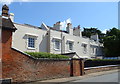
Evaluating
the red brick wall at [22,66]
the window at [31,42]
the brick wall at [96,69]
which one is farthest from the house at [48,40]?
the red brick wall at [22,66]

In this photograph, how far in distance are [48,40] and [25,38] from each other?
4866 mm

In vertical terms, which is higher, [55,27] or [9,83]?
[55,27]

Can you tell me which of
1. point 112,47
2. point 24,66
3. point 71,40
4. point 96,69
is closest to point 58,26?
point 71,40

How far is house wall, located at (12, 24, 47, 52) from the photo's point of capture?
2273cm

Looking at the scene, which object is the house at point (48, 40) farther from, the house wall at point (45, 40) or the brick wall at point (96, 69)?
the brick wall at point (96, 69)

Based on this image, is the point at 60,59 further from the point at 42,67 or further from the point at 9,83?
the point at 9,83

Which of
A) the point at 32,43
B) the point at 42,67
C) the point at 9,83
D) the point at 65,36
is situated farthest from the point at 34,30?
the point at 9,83

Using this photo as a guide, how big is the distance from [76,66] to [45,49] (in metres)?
10.7

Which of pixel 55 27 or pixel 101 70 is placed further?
pixel 55 27

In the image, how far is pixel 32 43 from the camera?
25.3 m

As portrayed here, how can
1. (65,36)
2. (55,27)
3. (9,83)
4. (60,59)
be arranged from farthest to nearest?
1. (55,27)
2. (65,36)
3. (60,59)
4. (9,83)

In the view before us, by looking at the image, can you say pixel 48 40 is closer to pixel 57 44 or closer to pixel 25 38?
pixel 57 44

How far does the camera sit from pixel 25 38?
23750 mm

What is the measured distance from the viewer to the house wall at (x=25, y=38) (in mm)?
22734
